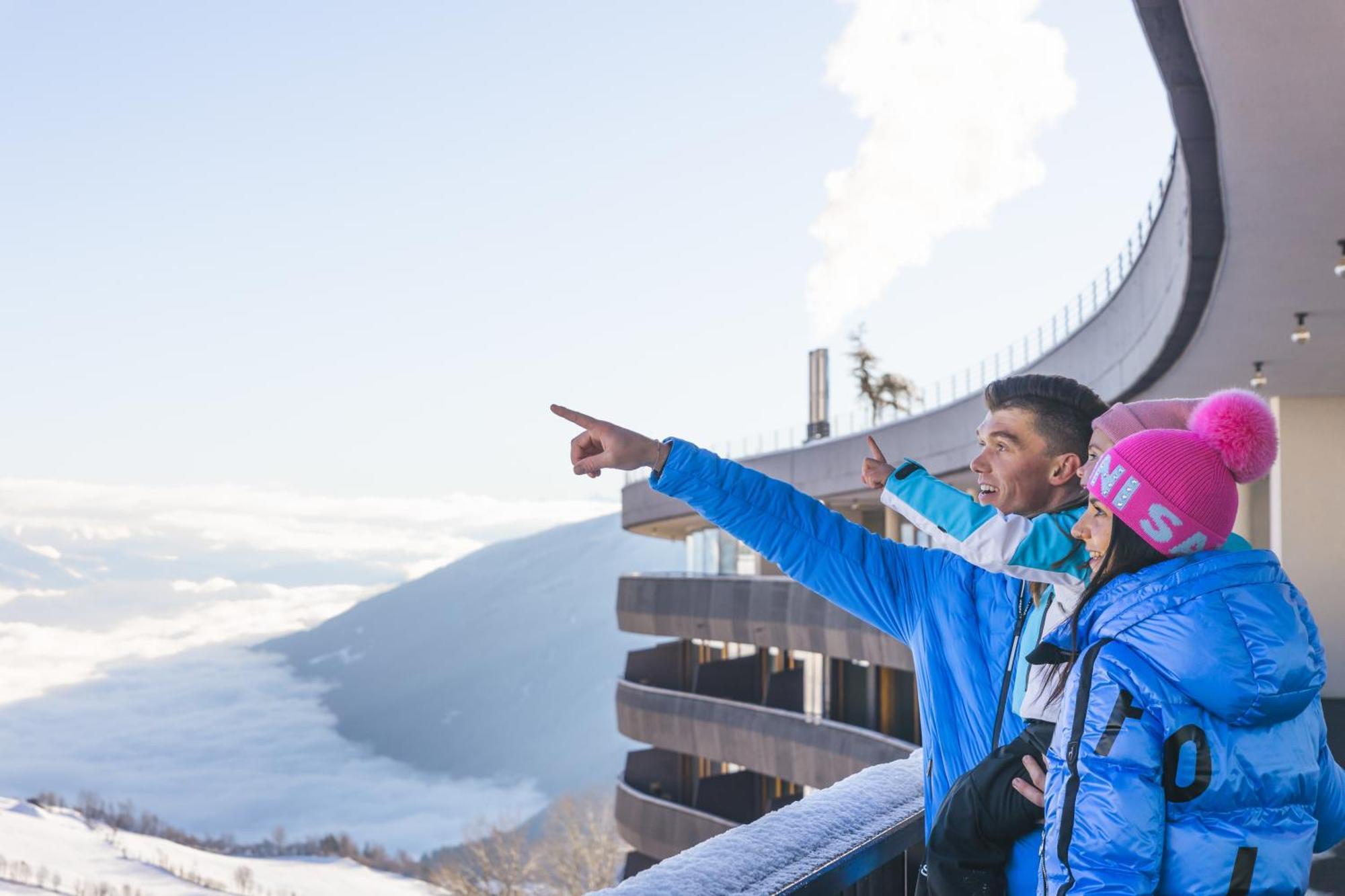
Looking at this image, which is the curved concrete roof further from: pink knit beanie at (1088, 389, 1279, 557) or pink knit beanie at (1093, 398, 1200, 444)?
pink knit beanie at (1088, 389, 1279, 557)

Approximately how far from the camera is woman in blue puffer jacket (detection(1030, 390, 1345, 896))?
1519 mm

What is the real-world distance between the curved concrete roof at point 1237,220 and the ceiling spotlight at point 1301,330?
0.07 metres

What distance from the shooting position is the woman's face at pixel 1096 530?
1.72m

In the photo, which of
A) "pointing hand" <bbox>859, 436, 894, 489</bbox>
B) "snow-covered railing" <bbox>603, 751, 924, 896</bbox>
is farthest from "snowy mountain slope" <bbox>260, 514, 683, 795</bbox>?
"pointing hand" <bbox>859, 436, 894, 489</bbox>

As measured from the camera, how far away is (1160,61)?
5.35m

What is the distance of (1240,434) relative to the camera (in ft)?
5.81

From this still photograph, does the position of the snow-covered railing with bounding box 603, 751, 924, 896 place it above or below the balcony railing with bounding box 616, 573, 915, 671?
above

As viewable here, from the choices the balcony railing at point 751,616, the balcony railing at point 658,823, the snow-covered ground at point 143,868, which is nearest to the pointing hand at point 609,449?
the balcony railing at point 751,616

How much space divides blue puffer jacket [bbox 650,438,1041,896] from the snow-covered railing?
0.20 m

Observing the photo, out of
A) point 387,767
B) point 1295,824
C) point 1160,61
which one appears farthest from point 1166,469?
point 387,767

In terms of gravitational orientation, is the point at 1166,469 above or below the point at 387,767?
above

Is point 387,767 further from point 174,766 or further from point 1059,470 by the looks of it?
point 1059,470

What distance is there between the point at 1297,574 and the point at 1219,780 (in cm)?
1422

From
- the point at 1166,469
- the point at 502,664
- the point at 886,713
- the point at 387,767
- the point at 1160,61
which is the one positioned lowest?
the point at 387,767
